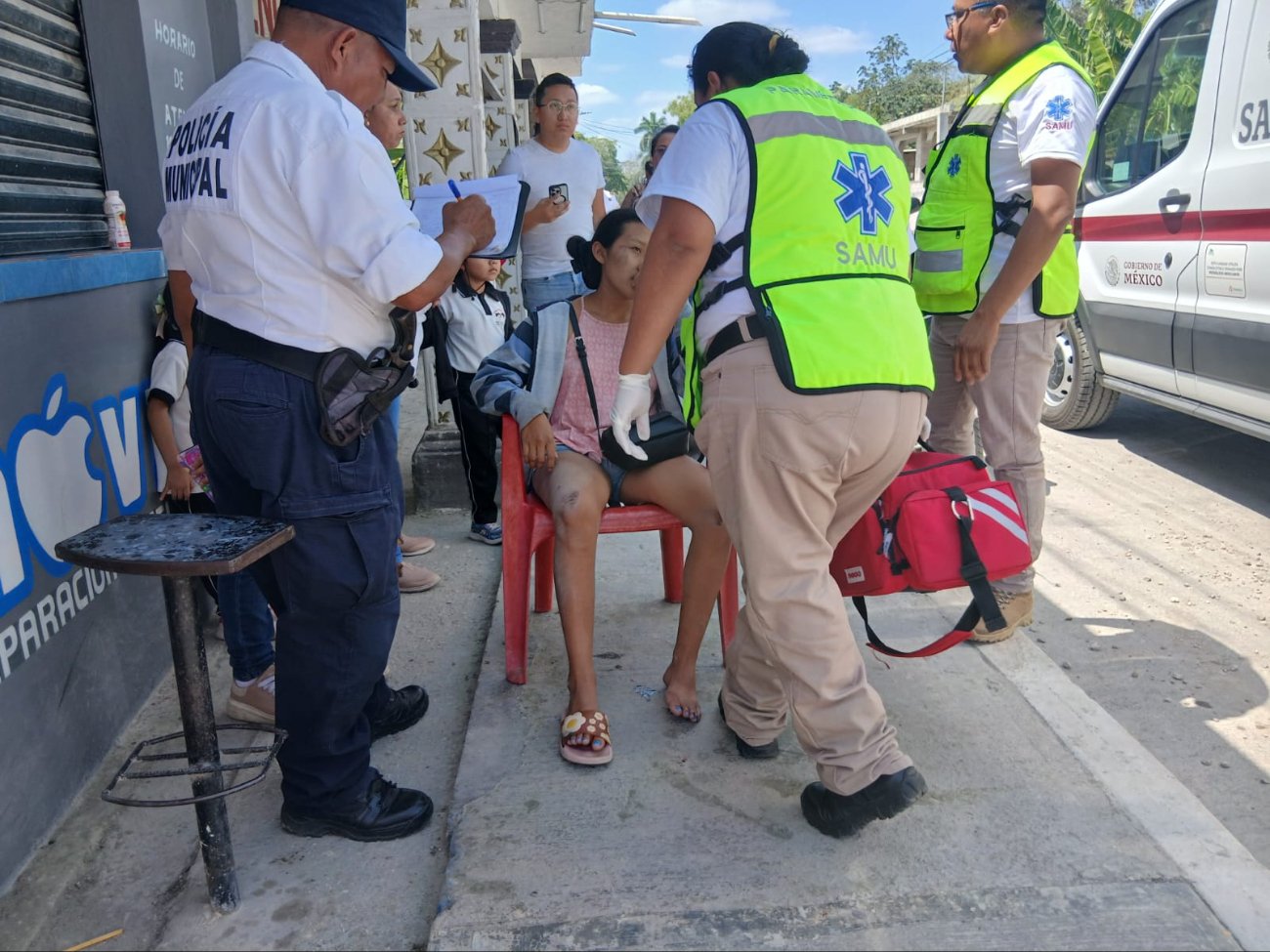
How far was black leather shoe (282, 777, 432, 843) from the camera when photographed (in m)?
2.18

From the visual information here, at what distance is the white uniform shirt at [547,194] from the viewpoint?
4.91 m

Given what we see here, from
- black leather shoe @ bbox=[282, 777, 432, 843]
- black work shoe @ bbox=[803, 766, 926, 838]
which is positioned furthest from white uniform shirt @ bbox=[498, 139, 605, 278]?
black work shoe @ bbox=[803, 766, 926, 838]

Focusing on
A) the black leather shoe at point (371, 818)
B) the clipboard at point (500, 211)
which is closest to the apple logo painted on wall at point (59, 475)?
the black leather shoe at point (371, 818)

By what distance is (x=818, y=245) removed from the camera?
1.90 metres

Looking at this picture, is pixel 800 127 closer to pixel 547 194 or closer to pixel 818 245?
pixel 818 245

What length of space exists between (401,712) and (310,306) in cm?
128

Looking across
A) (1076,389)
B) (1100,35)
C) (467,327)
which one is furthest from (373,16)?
(1100,35)

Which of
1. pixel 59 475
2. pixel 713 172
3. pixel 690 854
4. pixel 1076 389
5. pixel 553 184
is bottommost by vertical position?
pixel 690 854

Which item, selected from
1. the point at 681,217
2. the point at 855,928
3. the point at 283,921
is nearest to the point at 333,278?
the point at 681,217

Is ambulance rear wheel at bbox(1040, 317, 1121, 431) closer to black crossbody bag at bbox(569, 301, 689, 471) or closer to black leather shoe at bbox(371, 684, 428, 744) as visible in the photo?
black crossbody bag at bbox(569, 301, 689, 471)

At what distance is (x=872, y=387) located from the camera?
191cm

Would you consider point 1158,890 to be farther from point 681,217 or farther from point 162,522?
point 162,522

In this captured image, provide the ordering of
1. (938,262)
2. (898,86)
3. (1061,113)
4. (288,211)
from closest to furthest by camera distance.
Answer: (288,211), (1061,113), (938,262), (898,86)

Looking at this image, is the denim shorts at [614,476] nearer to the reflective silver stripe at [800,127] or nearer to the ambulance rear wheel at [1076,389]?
the reflective silver stripe at [800,127]
